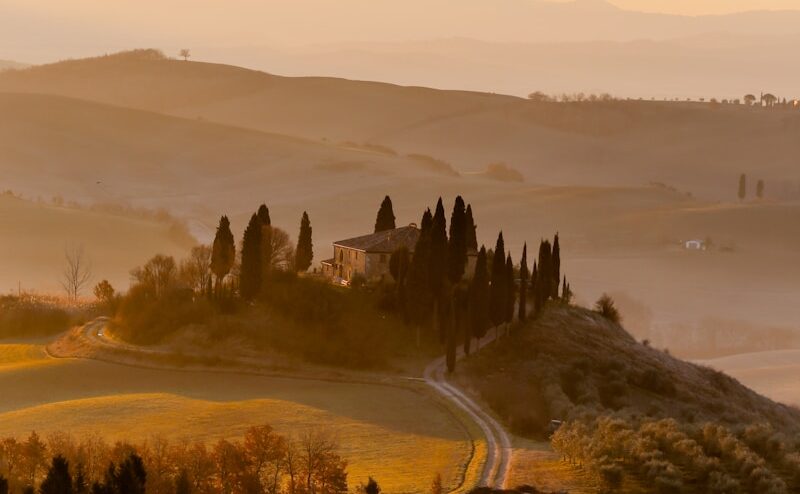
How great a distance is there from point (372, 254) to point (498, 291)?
26.8 ft

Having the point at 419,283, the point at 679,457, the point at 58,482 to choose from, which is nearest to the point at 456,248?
the point at 419,283

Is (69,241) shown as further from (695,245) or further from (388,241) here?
(695,245)

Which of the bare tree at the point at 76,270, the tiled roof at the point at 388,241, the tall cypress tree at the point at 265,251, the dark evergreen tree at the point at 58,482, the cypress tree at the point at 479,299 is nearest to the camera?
the dark evergreen tree at the point at 58,482

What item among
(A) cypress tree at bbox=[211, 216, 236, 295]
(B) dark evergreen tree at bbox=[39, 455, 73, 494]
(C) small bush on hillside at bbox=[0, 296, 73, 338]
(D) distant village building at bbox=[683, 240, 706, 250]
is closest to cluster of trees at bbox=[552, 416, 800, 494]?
(B) dark evergreen tree at bbox=[39, 455, 73, 494]

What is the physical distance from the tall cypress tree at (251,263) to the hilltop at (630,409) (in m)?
12.3

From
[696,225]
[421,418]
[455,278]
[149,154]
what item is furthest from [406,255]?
[149,154]

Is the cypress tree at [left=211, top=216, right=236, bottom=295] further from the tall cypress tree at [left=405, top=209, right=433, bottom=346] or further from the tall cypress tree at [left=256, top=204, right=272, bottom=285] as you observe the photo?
the tall cypress tree at [left=405, top=209, right=433, bottom=346]

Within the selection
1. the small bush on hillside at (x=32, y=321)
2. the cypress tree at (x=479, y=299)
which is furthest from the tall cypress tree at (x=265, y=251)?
the small bush on hillside at (x=32, y=321)

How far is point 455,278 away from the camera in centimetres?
6306

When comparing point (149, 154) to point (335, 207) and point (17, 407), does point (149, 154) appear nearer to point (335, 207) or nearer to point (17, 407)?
point (335, 207)

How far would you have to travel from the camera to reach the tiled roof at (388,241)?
66.4 meters

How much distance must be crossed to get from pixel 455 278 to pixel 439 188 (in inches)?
4263

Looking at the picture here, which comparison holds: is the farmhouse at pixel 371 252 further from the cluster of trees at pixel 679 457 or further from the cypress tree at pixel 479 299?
the cluster of trees at pixel 679 457

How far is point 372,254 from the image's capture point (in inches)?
2621
